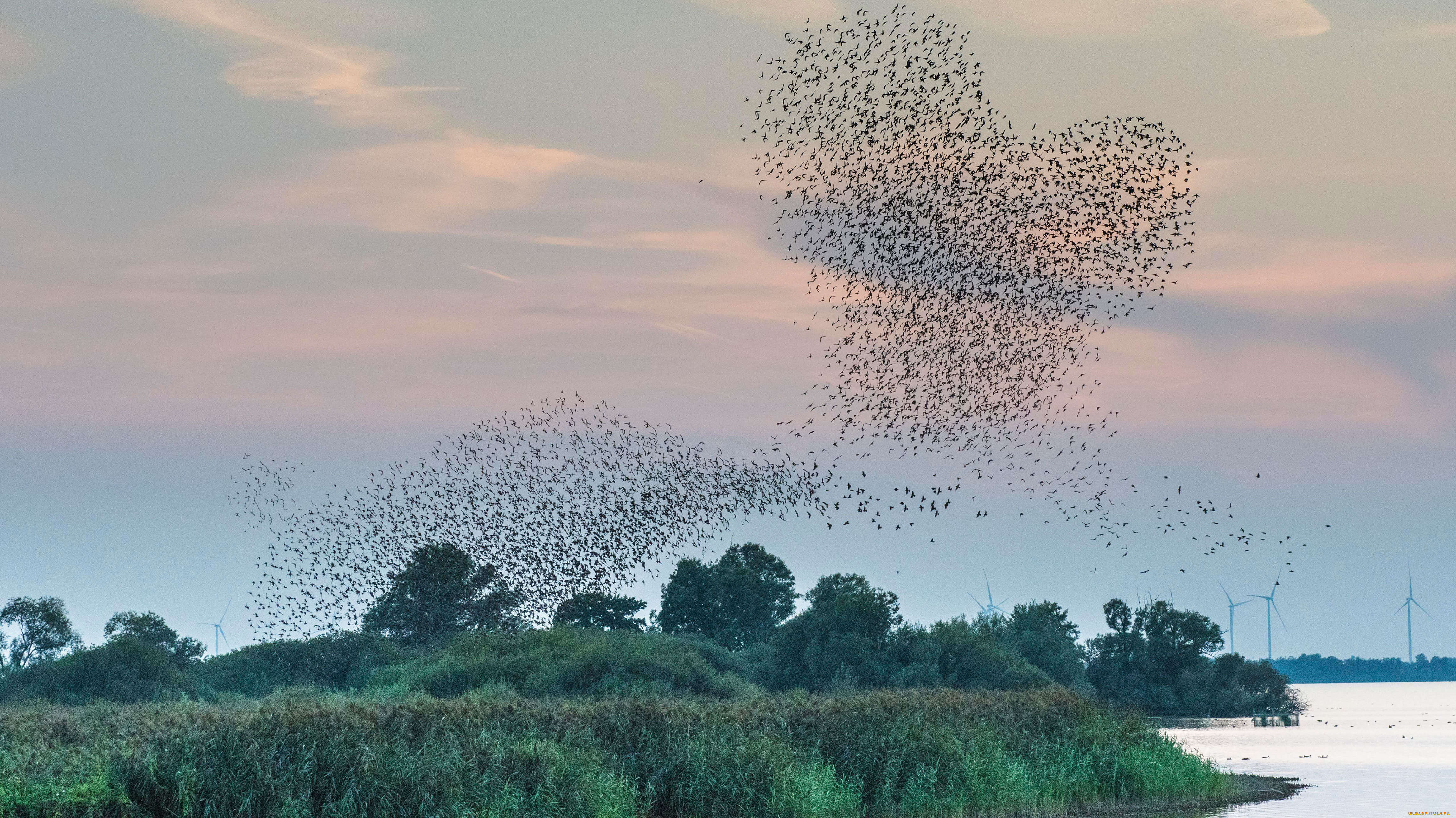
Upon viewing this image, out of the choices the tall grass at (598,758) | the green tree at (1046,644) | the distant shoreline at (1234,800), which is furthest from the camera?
the green tree at (1046,644)

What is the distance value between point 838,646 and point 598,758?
58.3 m

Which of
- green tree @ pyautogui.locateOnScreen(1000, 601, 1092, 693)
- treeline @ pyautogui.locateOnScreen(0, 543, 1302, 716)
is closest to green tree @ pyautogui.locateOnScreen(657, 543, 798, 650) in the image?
treeline @ pyautogui.locateOnScreen(0, 543, 1302, 716)

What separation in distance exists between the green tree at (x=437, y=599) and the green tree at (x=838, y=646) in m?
18.6

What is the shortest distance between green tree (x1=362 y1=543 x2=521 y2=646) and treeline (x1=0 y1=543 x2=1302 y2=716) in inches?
6.4

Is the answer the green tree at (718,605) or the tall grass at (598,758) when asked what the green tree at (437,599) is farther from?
the tall grass at (598,758)

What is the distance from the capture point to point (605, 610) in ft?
437

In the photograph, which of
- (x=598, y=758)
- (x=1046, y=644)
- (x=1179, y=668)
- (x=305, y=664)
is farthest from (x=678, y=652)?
(x=1179, y=668)

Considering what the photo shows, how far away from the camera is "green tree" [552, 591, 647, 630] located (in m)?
130

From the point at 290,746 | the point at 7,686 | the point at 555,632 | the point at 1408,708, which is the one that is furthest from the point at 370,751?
the point at 1408,708

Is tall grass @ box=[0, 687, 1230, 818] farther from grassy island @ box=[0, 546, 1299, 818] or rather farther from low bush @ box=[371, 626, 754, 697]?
low bush @ box=[371, 626, 754, 697]

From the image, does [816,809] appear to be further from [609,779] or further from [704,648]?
[704,648]

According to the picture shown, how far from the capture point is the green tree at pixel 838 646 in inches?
3499

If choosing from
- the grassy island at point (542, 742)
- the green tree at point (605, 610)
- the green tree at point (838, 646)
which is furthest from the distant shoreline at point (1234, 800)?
the green tree at point (605, 610)

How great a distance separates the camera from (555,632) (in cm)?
6925
